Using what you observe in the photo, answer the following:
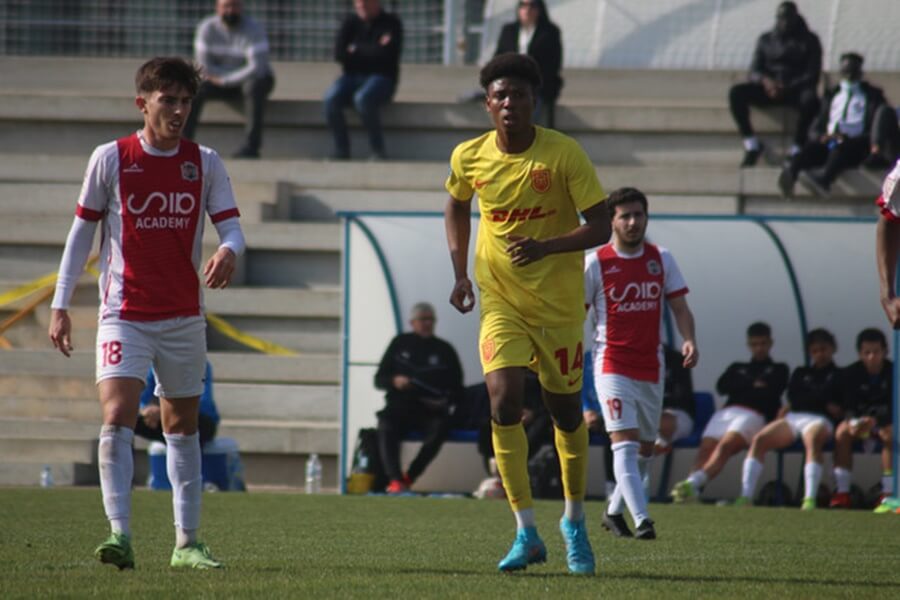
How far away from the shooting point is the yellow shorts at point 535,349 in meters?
7.14

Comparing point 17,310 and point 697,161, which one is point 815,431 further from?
point 17,310

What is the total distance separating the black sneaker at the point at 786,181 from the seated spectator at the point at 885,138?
878 millimetres

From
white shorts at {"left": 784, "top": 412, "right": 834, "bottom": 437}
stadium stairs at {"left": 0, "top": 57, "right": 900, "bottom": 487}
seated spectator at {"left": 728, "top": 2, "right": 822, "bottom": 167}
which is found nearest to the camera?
white shorts at {"left": 784, "top": 412, "right": 834, "bottom": 437}

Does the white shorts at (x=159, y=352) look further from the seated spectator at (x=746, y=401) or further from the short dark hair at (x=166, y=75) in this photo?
the seated spectator at (x=746, y=401)

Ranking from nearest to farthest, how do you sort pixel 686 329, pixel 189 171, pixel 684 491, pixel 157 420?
1. pixel 189 171
2. pixel 686 329
3. pixel 157 420
4. pixel 684 491

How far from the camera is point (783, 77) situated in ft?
63.2

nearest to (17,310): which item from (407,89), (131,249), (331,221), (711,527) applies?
(331,221)

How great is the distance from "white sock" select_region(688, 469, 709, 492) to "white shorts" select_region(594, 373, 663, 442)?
4321 millimetres

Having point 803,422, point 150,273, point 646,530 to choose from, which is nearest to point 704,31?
point 803,422

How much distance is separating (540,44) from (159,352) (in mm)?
12920

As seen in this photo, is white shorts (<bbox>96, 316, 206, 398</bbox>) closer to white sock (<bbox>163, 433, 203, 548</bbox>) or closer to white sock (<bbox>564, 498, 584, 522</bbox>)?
white sock (<bbox>163, 433, 203, 548</bbox>)

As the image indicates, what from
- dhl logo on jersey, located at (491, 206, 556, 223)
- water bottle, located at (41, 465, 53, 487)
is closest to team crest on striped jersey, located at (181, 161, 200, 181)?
dhl logo on jersey, located at (491, 206, 556, 223)

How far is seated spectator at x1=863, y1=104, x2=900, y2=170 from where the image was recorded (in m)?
18.1

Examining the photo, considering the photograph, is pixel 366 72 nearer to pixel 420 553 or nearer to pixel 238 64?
pixel 238 64
